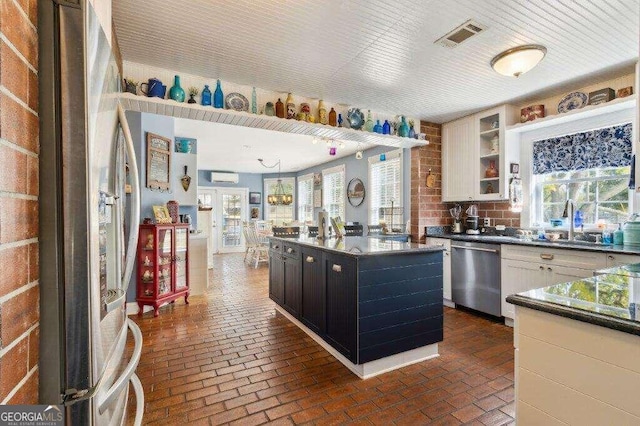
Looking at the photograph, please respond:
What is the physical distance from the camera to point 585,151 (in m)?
3.18

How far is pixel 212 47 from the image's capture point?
7.84ft

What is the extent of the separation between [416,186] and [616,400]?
351cm

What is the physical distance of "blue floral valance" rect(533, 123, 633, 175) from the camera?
2.91 m

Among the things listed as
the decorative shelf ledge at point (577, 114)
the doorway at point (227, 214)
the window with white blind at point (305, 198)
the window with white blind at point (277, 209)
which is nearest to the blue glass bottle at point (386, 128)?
the decorative shelf ledge at point (577, 114)

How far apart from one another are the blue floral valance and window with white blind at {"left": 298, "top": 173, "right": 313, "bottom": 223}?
5.79 metres

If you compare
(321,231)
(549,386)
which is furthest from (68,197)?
(321,231)

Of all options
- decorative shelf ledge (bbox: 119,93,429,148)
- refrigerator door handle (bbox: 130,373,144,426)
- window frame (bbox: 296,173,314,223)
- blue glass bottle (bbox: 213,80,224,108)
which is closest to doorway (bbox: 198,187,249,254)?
window frame (bbox: 296,173,314,223)

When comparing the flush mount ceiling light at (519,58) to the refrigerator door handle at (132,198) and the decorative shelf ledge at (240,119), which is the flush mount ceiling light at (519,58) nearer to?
the decorative shelf ledge at (240,119)

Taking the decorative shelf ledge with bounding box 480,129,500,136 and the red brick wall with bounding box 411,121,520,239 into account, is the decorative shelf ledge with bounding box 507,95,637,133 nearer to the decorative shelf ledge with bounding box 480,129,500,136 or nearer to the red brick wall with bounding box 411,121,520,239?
the decorative shelf ledge with bounding box 480,129,500,136

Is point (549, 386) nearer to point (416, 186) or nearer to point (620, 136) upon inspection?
point (620, 136)

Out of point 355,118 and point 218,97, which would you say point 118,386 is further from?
point 355,118

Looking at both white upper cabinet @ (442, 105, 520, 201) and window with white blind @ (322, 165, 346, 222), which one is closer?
white upper cabinet @ (442, 105, 520, 201)

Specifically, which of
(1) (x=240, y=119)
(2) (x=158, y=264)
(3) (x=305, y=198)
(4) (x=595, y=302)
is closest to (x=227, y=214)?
(3) (x=305, y=198)

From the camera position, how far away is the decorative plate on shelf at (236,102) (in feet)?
9.73
